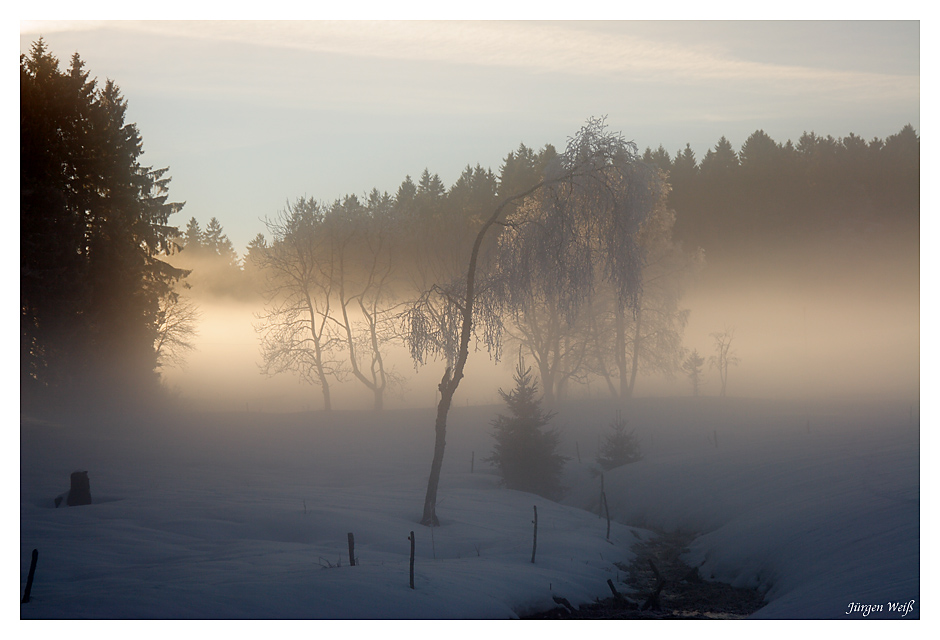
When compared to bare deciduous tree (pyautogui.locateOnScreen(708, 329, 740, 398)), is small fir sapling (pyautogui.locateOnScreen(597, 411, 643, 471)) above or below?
below

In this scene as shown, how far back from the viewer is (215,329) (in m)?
51.9

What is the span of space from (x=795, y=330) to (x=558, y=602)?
42.5 m

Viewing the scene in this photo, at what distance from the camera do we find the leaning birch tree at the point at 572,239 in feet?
34.4

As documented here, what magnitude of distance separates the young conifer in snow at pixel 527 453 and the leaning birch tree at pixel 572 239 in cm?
827

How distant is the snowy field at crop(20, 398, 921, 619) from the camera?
7500mm

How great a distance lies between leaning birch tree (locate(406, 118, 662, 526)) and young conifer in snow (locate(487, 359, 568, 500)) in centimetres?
827

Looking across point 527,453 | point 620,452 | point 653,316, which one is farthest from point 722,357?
point 527,453

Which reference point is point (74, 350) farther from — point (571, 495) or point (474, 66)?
point (571, 495)

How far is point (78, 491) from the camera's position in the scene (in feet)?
39.6

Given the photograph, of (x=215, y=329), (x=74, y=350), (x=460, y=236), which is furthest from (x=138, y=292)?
(x=215, y=329)

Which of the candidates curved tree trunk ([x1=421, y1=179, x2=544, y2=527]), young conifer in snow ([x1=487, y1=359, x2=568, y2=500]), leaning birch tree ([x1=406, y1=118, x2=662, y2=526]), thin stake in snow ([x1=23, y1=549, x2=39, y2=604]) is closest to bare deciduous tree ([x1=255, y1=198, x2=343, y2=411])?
young conifer in snow ([x1=487, y1=359, x2=568, y2=500])

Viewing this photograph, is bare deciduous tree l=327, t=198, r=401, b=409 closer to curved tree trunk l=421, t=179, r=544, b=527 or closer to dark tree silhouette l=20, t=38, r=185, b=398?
dark tree silhouette l=20, t=38, r=185, b=398

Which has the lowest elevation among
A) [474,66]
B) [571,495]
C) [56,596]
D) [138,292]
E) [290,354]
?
[571,495]

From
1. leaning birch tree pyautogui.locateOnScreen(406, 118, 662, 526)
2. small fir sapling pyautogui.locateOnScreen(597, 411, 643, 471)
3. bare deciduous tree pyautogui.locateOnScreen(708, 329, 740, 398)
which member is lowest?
small fir sapling pyautogui.locateOnScreen(597, 411, 643, 471)
